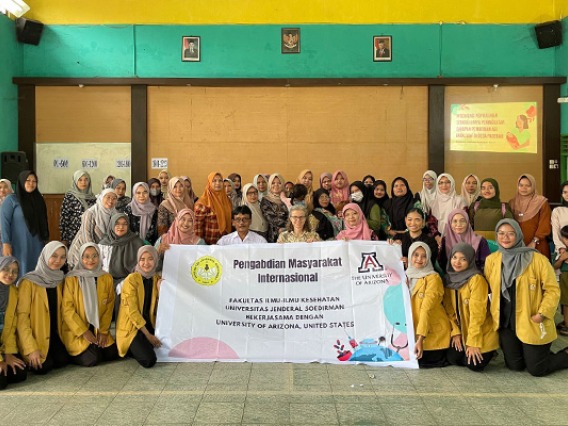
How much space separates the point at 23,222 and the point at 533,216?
19.1ft

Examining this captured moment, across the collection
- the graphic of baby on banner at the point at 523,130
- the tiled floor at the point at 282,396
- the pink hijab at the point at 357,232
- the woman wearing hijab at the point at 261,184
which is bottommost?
the tiled floor at the point at 282,396

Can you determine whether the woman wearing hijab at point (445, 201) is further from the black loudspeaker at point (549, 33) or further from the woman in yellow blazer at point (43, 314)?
the black loudspeaker at point (549, 33)

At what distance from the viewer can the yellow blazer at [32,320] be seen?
4281 mm

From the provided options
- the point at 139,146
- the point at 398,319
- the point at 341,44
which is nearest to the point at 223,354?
the point at 398,319

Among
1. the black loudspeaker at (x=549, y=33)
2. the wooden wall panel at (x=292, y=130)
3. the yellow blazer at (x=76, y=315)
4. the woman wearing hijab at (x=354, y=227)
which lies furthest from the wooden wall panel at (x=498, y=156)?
the yellow blazer at (x=76, y=315)

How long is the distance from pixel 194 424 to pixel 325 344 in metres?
1.48

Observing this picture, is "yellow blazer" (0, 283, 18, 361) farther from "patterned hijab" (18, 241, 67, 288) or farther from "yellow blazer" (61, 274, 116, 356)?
"yellow blazer" (61, 274, 116, 356)

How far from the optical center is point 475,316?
438 cm

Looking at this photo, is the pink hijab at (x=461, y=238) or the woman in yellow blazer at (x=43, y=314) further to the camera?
the pink hijab at (x=461, y=238)

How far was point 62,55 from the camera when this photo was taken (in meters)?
9.09

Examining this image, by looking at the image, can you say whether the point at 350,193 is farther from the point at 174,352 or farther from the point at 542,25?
the point at 542,25

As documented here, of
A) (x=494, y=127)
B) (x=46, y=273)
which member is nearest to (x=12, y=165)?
(x=46, y=273)

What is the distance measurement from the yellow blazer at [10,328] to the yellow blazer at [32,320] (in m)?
0.04

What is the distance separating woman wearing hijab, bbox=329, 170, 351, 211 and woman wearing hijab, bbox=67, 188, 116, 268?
108 inches
